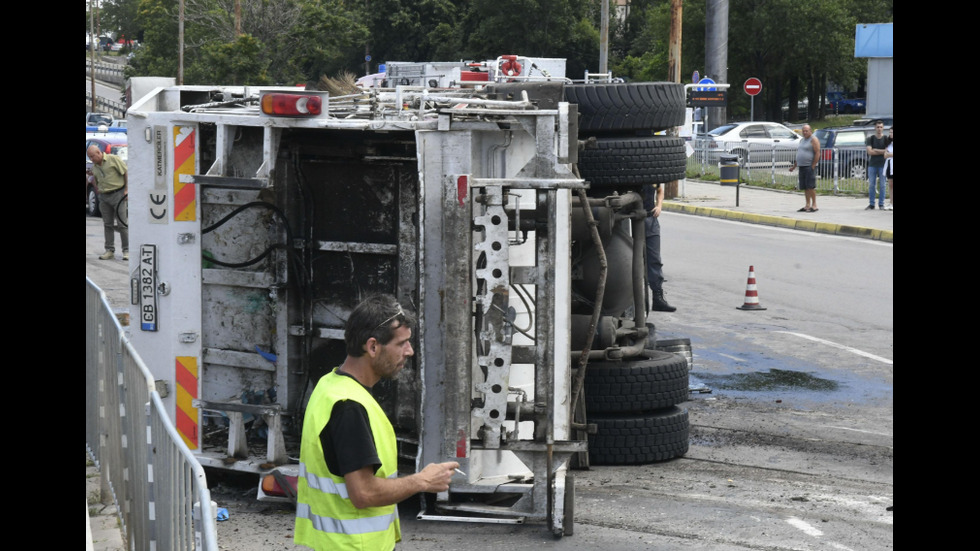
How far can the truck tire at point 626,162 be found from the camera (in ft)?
25.9

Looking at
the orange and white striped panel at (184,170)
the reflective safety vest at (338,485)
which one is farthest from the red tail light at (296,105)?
the reflective safety vest at (338,485)

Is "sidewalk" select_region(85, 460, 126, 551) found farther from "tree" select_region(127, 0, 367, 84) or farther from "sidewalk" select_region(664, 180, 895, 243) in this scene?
"tree" select_region(127, 0, 367, 84)

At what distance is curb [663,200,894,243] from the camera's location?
67.7ft

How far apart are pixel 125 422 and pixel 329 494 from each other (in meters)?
2.39

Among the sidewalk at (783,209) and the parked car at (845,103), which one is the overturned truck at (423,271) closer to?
the sidewalk at (783,209)

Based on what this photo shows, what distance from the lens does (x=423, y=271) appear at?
6.29 meters

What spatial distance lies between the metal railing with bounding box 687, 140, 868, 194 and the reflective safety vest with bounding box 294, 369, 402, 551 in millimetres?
24321

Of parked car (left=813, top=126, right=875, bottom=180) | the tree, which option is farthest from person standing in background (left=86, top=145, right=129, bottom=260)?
the tree

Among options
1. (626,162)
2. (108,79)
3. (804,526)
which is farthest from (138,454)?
(108,79)

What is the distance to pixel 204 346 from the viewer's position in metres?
7.11

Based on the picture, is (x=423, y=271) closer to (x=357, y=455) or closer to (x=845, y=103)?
(x=357, y=455)

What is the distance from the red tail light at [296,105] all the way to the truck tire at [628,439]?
2638 millimetres

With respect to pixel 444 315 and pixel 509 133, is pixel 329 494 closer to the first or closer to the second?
pixel 444 315
